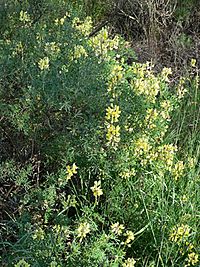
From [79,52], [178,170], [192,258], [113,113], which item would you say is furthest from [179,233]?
[79,52]

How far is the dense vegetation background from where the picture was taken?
7.63 ft

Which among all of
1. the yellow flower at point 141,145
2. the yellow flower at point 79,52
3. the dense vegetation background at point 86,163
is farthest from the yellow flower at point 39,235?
the yellow flower at point 79,52

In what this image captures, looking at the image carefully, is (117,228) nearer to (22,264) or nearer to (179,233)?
(179,233)

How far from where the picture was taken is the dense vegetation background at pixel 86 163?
7.63 feet

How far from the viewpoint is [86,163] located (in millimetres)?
2662

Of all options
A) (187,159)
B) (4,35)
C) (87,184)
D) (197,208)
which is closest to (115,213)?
(87,184)

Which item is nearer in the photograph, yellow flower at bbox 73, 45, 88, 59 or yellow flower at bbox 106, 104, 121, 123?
yellow flower at bbox 106, 104, 121, 123

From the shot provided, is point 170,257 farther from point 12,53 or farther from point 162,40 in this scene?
point 162,40

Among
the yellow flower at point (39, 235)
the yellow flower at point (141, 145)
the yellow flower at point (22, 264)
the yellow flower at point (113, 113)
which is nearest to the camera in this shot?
the yellow flower at point (22, 264)

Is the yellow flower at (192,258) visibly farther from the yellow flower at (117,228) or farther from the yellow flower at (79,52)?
the yellow flower at (79,52)

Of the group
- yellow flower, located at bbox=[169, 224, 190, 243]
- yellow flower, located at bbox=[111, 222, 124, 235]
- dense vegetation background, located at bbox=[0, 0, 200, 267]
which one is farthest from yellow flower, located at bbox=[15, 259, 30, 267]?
yellow flower, located at bbox=[169, 224, 190, 243]

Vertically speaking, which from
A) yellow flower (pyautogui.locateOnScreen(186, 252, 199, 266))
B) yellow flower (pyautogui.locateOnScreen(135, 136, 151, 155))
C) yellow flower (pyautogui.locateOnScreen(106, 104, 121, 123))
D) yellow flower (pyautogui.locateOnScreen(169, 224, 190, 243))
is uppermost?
yellow flower (pyautogui.locateOnScreen(106, 104, 121, 123))

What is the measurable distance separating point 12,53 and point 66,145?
1.98 ft

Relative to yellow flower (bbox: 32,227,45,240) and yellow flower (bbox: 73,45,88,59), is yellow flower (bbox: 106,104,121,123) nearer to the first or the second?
yellow flower (bbox: 73,45,88,59)
